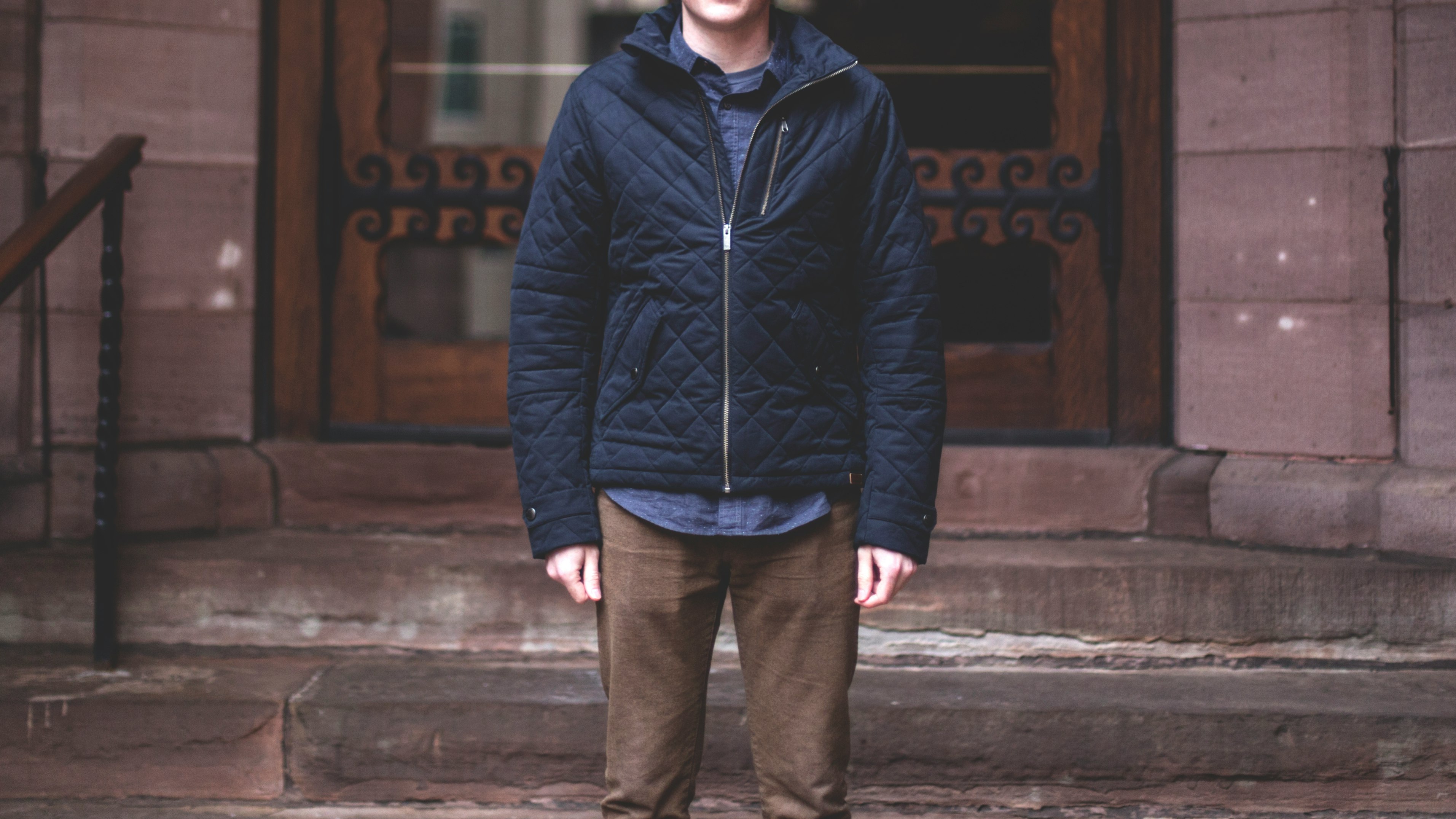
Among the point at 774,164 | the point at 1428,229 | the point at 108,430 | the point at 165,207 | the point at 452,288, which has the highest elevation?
the point at 452,288

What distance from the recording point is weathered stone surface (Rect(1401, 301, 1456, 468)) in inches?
138

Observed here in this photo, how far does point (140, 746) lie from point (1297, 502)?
10.4 ft

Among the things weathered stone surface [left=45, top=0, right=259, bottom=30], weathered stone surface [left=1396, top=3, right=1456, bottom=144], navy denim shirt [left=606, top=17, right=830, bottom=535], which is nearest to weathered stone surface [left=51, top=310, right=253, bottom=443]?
weathered stone surface [left=45, top=0, right=259, bottom=30]

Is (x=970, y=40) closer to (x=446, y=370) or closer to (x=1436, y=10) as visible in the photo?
(x=1436, y=10)

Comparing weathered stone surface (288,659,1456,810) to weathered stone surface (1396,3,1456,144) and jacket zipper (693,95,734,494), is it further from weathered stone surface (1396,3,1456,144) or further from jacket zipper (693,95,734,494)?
weathered stone surface (1396,3,1456,144)

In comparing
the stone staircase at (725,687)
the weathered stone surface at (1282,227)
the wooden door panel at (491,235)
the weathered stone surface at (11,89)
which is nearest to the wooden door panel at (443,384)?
the wooden door panel at (491,235)

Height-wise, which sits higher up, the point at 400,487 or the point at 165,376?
the point at 165,376

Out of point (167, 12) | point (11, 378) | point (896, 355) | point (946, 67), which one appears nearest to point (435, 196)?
point (167, 12)

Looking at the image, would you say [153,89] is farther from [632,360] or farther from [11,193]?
[632,360]

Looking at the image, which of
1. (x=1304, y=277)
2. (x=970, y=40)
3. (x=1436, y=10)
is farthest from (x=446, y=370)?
(x=1436, y=10)

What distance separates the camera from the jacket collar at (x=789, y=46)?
1.95m

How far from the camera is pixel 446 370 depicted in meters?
4.32

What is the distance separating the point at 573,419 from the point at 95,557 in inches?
78.8

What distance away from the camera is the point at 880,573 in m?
1.98
